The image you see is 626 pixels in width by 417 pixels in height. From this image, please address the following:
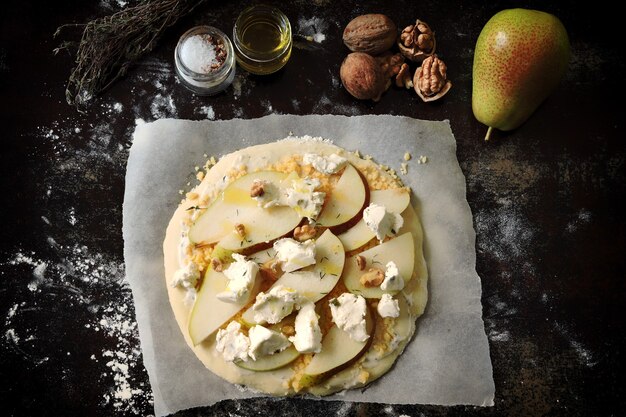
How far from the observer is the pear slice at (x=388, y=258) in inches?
107

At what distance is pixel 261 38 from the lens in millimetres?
3002

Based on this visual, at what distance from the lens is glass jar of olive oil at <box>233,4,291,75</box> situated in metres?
2.95

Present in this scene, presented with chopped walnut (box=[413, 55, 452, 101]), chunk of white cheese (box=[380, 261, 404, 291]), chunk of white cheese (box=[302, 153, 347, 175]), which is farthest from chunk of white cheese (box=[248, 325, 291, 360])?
chopped walnut (box=[413, 55, 452, 101])

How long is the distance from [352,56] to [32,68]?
1.61 meters

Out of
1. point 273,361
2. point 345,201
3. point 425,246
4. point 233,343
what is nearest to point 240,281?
point 233,343

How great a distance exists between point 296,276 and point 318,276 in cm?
10

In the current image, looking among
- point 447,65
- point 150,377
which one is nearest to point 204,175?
point 150,377

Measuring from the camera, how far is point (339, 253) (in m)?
2.70

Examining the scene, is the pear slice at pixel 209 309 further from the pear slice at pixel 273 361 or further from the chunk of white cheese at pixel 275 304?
the pear slice at pixel 273 361

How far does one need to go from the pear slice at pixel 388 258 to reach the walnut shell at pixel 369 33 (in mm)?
955

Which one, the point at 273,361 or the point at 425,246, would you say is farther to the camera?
the point at 425,246

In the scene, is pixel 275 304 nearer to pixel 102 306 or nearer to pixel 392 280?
pixel 392 280

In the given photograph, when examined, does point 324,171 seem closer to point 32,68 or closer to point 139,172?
point 139,172

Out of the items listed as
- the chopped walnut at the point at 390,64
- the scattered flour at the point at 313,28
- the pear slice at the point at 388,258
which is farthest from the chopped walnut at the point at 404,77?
the pear slice at the point at 388,258
